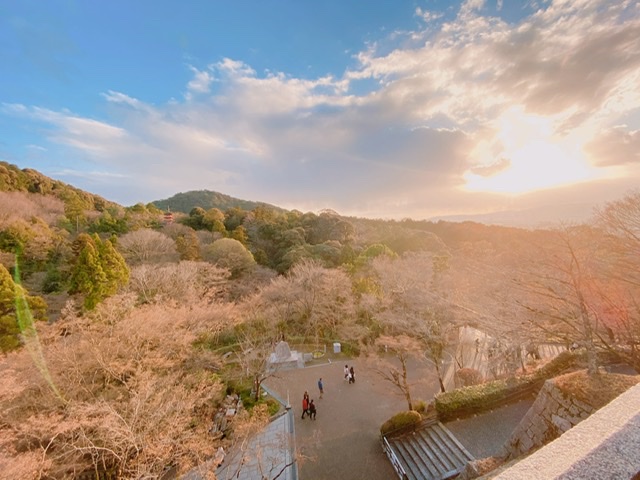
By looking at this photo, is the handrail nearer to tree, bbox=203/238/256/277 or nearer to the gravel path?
the gravel path

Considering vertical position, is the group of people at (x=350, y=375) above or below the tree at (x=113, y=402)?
below

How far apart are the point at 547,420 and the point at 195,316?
49.6 feet

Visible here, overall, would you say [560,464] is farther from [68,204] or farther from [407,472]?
[68,204]

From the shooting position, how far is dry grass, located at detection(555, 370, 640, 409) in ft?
19.5

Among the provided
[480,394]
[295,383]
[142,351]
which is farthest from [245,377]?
[480,394]

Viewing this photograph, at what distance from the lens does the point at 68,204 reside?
→ 31609 millimetres

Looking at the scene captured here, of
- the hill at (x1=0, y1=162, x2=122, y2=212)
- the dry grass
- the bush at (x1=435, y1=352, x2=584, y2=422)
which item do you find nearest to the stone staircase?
the bush at (x1=435, y1=352, x2=584, y2=422)

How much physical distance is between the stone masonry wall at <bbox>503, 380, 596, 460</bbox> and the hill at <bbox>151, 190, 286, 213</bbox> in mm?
57937

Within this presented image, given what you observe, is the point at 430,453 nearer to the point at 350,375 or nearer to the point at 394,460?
the point at 394,460

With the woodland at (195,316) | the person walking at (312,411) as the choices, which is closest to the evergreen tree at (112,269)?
the woodland at (195,316)

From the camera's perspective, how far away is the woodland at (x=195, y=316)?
8055 mm

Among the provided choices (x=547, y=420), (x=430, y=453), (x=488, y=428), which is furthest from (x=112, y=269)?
(x=547, y=420)

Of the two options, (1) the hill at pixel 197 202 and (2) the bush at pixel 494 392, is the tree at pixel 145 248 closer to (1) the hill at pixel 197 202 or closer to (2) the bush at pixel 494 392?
(2) the bush at pixel 494 392

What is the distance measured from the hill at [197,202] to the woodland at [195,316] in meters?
30.0
